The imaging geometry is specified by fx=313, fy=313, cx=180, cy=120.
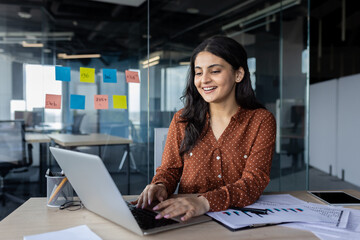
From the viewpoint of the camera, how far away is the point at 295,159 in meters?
4.48

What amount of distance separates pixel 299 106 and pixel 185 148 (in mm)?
3469

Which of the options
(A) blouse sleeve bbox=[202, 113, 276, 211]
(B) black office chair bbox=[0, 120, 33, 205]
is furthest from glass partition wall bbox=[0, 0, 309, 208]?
(A) blouse sleeve bbox=[202, 113, 276, 211]

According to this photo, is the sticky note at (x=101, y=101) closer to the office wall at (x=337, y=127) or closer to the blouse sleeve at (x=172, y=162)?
the blouse sleeve at (x=172, y=162)

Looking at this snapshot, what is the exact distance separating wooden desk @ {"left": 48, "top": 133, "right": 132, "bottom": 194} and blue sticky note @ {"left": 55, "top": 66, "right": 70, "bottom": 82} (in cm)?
65

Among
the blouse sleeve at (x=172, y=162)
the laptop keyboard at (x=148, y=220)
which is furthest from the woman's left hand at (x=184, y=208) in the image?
the blouse sleeve at (x=172, y=162)

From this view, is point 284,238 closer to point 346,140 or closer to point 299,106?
point 299,106

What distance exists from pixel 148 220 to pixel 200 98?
2.82 feet

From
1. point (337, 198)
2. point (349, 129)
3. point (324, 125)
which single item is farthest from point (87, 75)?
point (324, 125)

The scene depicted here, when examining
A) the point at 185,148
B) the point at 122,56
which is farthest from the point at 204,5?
the point at 185,148

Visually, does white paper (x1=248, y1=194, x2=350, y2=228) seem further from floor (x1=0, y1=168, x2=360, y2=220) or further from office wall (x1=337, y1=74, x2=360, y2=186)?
office wall (x1=337, y1=74, x2=360, y2=186)

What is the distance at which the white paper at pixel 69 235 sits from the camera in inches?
33.6

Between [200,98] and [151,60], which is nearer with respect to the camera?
[200,98]

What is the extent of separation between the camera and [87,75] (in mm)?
3000

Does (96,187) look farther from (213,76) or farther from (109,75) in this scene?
(109,75)
